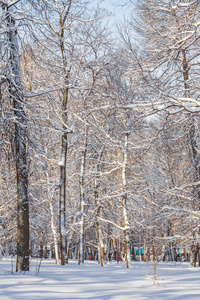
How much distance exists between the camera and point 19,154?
6.89 meters

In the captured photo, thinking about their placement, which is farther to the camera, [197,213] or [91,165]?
[91,165]

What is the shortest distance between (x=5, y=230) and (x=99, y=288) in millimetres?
16852

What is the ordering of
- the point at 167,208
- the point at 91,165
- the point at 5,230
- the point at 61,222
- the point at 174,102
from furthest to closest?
the point at 5,230, the point at 91,165, the point at 61,222, the point at 167,208, the point at 174,102

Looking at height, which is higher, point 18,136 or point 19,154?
point 18,136

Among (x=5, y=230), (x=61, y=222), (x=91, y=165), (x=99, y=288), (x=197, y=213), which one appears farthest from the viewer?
(x=5, y=230)

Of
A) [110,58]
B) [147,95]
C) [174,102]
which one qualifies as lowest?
[174,102]

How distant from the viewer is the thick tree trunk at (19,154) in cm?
665

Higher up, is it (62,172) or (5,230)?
(62,172)

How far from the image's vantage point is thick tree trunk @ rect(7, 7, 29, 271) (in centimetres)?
665

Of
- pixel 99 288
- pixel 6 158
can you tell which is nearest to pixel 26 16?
pixel 6 158

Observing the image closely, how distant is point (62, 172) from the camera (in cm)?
1234

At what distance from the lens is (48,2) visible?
6.89 metres

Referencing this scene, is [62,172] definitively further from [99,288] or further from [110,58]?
[99,288]

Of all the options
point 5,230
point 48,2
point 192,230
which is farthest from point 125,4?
point 5,230
